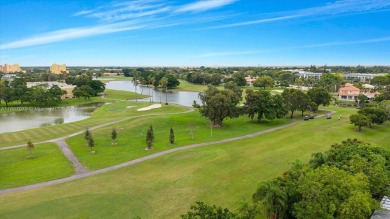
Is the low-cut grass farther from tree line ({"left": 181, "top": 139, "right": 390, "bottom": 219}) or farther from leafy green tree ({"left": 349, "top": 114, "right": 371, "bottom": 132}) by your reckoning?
tree line ({"left": 181, "top": 139, "right": 390, "bottom": 219})

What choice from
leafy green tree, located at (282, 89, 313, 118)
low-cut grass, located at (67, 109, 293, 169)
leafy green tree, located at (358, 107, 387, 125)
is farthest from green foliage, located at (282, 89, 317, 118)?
leafy green tree, located at (358, 107, 387, 125)

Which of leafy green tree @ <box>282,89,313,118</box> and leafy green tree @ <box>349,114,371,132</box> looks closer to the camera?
leafy green tree @ <box>349,114,371,132</box>

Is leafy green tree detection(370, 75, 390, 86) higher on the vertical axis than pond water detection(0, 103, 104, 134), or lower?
higher

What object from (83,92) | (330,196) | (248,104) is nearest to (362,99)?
(248,104)

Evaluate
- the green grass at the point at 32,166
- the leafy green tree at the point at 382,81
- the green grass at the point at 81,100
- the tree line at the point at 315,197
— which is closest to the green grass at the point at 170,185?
the green grass at the point at 32,166

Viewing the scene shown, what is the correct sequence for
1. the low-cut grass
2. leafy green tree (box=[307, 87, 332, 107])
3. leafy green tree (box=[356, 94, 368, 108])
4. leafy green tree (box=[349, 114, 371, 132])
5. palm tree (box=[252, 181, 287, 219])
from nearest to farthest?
palm tree (box=[252, 181, 287, 219]), the low-cut grass, leafy green tree (box=[349, 114, 371, 132]), leafy green tree (box=[307, 87, 332, 107]), leafy green tree (box=[356, 94, 368, 108])

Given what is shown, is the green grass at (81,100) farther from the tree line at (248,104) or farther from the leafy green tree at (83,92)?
the tree line at (248,104)

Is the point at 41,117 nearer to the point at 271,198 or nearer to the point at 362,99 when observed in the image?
the point at 271,198
